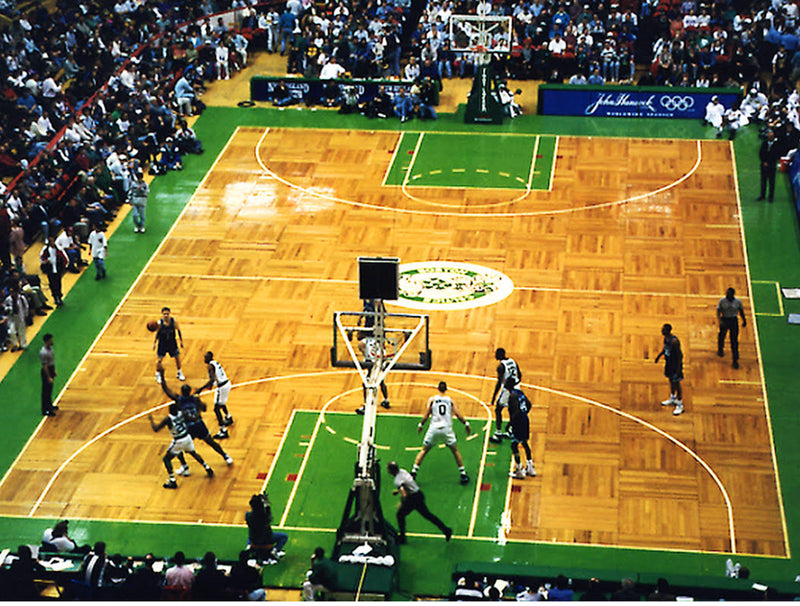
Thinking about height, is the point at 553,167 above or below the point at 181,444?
below

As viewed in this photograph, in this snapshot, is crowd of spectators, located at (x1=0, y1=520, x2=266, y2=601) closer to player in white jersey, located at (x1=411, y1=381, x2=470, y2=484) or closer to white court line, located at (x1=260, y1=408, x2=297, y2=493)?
white court line, located at (x1=260, y1=408, x2=297, y2=493)

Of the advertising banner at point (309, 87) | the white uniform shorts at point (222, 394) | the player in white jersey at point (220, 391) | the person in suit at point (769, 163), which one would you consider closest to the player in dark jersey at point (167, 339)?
the player in white jersey at point (220, 391)

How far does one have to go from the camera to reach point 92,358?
101 feet

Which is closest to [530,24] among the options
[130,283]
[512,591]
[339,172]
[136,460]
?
[339,172]

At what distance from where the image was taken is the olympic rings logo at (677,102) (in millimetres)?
43500

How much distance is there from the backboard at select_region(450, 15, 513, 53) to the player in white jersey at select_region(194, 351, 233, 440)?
62.1 feet

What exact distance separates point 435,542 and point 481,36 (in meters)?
22.5

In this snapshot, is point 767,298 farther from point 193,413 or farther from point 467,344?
point 193,413

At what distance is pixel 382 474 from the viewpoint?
2669 cm

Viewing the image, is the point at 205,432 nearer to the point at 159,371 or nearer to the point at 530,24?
the point at 159,371

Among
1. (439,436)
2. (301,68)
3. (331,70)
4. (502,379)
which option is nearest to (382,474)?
(439,436)

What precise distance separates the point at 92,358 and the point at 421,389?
7.19 meters

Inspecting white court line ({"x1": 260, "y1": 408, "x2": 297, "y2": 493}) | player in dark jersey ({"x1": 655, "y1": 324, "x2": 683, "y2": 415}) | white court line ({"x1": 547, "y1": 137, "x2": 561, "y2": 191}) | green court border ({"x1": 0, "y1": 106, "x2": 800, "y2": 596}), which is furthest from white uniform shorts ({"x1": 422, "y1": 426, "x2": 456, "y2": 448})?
white court line ({"x1": 547, "y1": 137, "x2": 561, "y2": 191})

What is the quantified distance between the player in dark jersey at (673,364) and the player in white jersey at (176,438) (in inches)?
352
